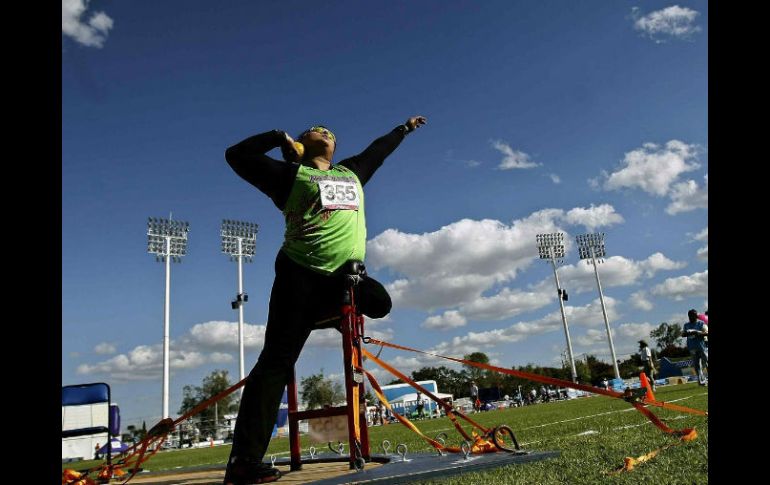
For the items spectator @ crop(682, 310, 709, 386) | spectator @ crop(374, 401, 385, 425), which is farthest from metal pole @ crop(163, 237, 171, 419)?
spectator @ crop(682, 310, 709, 386)

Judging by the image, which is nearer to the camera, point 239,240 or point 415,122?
point 415,122

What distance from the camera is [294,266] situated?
341cm

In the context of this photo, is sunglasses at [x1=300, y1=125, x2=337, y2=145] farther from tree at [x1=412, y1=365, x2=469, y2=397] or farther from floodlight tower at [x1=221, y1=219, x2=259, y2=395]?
tree at [x1=412, y1=365, x2=469, y2=397]

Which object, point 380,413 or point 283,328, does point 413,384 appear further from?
point 380,413

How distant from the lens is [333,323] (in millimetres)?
3656

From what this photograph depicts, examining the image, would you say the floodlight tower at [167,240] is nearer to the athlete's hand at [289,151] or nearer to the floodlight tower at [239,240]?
the floodlight tower at [239,240]

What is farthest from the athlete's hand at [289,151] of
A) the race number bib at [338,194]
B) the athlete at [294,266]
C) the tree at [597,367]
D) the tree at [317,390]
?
the tree at [597,367]

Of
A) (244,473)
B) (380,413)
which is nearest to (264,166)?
(244,473)

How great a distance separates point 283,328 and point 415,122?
2.43 m

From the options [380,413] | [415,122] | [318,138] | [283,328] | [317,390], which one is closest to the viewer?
[283,328]

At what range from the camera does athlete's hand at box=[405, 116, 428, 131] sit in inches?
189

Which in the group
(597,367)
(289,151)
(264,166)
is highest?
(289,151)
